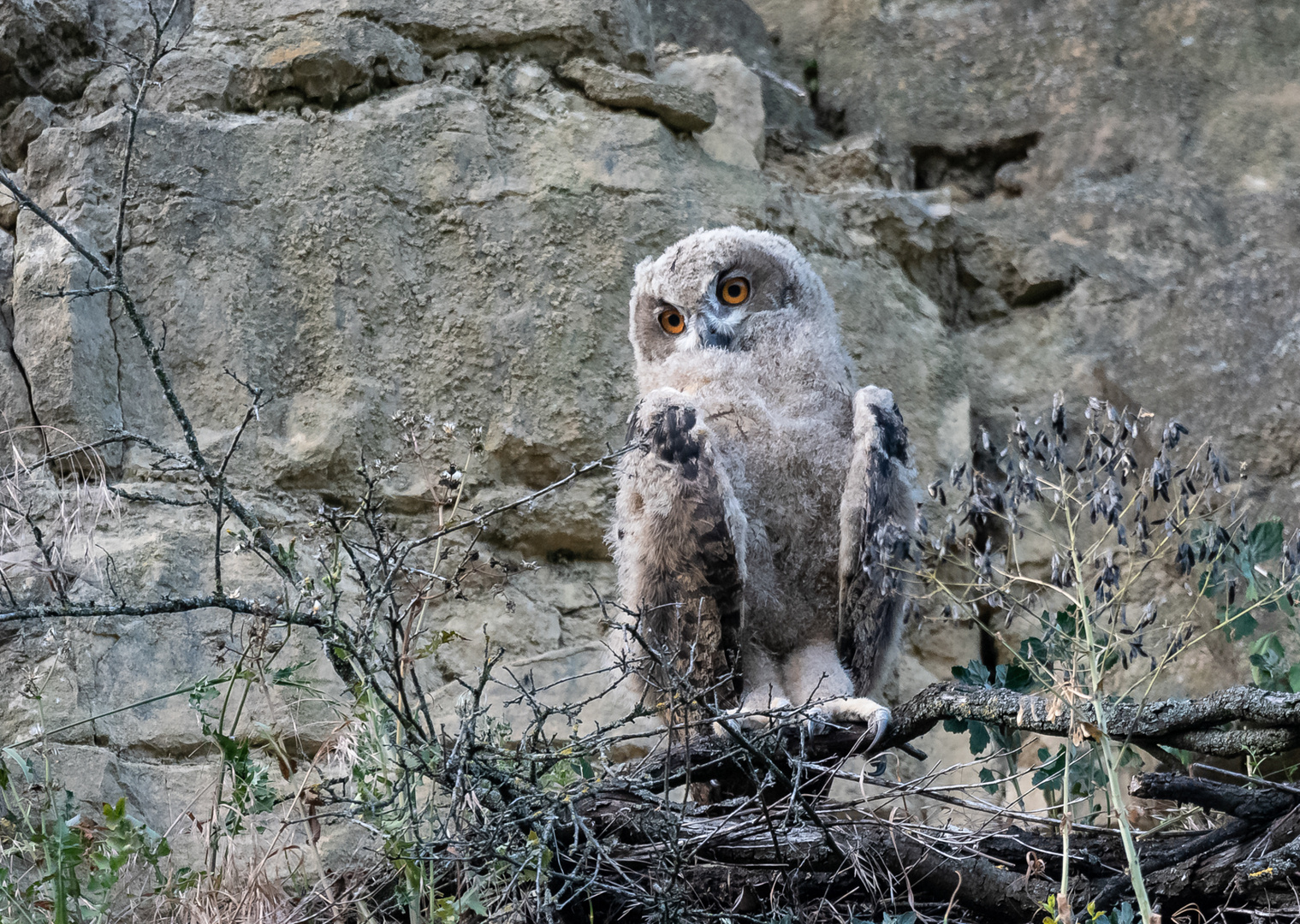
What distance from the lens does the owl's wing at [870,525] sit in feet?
10.4

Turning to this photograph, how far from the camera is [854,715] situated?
301cm

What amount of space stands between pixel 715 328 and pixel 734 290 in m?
0.14

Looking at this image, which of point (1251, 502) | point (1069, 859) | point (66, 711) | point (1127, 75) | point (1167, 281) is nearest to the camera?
point (1069, 859)

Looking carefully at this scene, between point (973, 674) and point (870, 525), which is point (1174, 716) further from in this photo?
point (870, 525)

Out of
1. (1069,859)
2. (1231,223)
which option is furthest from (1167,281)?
(1069,859)

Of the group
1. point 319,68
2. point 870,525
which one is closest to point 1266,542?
point 870,525

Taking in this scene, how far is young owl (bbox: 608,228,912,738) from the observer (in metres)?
3.12

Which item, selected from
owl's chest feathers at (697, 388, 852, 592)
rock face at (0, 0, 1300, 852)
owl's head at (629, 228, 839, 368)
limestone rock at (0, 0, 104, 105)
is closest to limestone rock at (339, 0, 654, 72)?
rock face at (0, 0, 1300, 852)

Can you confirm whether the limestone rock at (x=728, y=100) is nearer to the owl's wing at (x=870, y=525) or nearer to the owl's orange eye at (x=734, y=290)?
the owl's orange eye at (x=734, y=290)

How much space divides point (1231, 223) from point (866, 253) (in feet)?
4.88

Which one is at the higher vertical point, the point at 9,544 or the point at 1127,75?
the point at 1127,75

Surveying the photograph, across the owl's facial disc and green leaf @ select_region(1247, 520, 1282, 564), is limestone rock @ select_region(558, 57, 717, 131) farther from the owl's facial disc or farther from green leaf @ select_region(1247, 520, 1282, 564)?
green leaf @ select_region(1247, 520, 1282, 564)

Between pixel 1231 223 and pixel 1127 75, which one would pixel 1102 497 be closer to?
pixel 1231 223

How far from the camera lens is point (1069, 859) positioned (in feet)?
8.88
